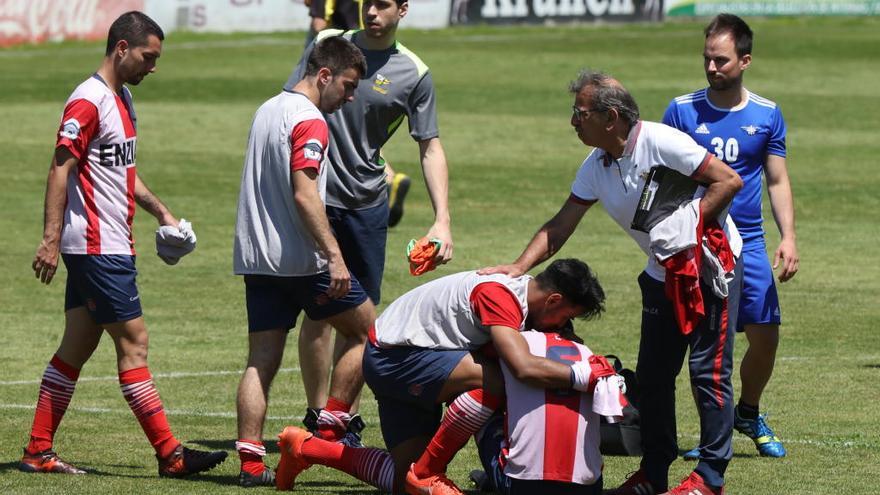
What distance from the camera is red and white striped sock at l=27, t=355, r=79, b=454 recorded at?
7984 mm

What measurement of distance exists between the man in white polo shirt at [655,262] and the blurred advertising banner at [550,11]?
35.4m

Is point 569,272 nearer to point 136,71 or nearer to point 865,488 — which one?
point 865,488

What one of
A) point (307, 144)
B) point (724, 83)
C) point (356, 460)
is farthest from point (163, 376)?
point (724, 83)

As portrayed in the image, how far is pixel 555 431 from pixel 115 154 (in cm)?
241

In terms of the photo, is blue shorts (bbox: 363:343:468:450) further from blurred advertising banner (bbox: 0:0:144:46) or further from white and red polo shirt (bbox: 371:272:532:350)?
blurred advertising banner (bbox: 0:0:144:46)

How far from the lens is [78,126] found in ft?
25.1

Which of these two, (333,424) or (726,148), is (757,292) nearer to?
(726,148)

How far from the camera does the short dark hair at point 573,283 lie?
7152 mm

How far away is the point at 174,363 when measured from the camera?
35.9ft

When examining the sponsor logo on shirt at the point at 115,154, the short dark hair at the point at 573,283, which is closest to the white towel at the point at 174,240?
the sponsor logo on shirt at the point at 115,154

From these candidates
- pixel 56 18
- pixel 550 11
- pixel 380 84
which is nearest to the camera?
pixel 380 84

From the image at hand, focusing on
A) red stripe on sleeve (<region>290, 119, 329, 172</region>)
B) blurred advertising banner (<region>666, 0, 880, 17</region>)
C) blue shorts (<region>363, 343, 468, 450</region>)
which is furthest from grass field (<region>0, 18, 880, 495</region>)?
blurred advertising banner (<region>666, 0, 880, 17</region>)

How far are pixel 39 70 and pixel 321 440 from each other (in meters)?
25.6

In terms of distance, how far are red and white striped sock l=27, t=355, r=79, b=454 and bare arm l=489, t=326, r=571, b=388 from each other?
2.28 metres
